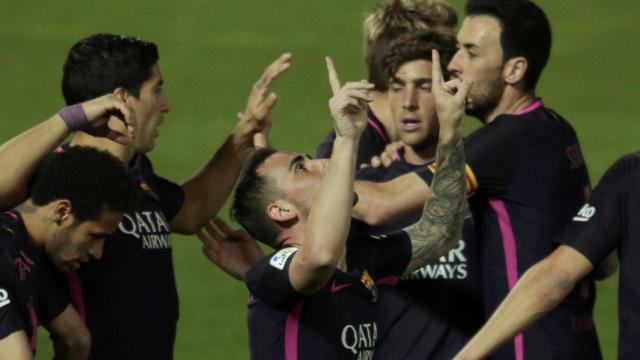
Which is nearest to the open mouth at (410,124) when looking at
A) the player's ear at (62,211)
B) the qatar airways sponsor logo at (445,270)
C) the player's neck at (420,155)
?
the player's neck at (420,155)

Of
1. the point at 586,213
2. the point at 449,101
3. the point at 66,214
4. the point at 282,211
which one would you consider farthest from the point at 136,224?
the point at 586,213

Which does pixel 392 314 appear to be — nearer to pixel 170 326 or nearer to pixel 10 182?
pixel 170 326

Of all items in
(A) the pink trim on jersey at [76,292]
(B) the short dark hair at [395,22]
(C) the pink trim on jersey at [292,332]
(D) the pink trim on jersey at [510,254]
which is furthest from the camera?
(B) the short dark hair at [395,22]

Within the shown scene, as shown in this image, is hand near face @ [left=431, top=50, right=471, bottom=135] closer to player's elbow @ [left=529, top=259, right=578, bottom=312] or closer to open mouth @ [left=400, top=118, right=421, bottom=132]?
player's elbow @ [left=529, top=259, right=578, bottom=312]

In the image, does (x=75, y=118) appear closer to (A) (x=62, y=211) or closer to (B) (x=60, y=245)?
(A) (x=62, y=211)

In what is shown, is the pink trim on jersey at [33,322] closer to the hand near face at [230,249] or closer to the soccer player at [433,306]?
the hand near face at [230,249]

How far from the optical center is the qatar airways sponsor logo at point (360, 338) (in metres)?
5.98

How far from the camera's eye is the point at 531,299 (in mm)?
5859

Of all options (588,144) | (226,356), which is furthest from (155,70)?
(588,144)

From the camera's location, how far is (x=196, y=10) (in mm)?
13805

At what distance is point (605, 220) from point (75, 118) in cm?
209

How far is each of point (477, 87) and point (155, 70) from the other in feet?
4.68

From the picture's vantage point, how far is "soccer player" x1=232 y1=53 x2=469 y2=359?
18.8 ft

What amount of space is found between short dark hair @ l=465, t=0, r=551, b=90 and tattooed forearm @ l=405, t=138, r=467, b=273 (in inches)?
30.2
